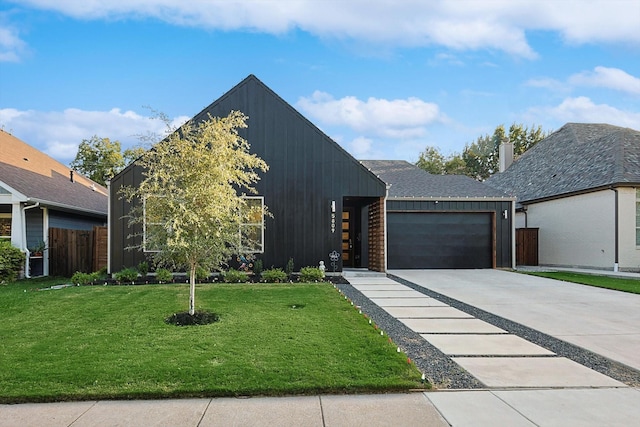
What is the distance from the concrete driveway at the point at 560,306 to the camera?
5.16m

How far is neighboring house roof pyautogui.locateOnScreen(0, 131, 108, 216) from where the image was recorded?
11.8m

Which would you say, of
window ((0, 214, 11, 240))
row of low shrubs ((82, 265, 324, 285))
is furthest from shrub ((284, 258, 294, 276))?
window ((0, 214, 11, 240))

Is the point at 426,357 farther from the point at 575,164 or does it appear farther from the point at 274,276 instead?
the point at 575,164

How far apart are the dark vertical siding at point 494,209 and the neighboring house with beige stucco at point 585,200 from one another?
9.21ft

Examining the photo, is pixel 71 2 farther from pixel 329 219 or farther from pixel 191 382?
pixel 191 382

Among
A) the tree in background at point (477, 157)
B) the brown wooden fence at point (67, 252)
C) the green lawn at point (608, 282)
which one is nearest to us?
the green lawn at point (608, 282)

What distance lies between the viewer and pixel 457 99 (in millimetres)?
18234

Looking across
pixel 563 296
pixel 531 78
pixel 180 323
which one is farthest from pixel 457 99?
pixel 180 323

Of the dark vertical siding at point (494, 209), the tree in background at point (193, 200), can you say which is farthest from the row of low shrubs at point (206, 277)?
the dark vertical siding at point (494, 209)

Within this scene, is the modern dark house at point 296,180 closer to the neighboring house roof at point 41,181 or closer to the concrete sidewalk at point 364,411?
the neighboring house roof at point 41,181

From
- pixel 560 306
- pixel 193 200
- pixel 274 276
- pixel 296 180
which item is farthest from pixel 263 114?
pixel 560 306

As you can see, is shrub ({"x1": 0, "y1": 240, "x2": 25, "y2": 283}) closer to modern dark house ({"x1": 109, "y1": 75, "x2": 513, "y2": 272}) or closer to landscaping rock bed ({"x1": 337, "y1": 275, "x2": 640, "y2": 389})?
modern dark house ({"x1": 109, "y1": 75, "x2": 513, "y2": 272})

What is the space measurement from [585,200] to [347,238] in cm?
936

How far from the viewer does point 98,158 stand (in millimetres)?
29078
